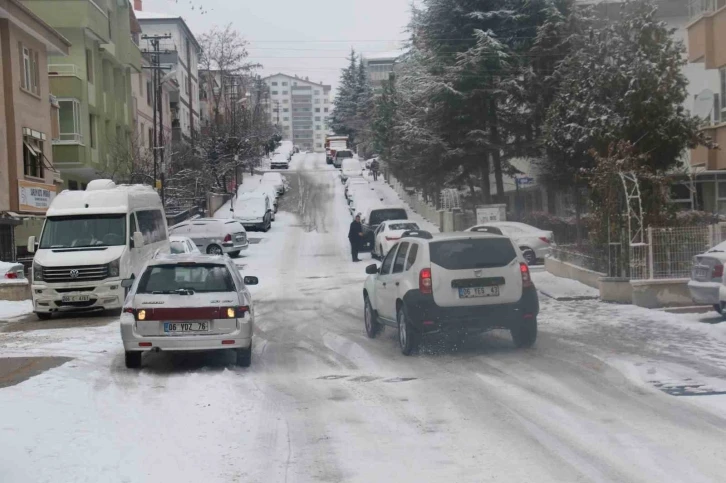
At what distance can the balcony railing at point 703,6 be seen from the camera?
23998 millimetres

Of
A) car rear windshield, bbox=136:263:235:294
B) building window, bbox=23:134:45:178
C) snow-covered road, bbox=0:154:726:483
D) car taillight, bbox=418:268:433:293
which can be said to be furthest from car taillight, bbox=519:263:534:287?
building window, bbox=23:134:45:178

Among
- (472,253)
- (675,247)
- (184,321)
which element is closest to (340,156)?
(675,247)

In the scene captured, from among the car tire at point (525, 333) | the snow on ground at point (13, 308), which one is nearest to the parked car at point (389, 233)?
the snow on ground at point (13, 308)

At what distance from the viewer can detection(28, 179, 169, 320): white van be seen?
18.7m

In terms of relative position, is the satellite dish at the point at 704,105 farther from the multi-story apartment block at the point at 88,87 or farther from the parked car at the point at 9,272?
the multi-story apartment block at the point at 88,87

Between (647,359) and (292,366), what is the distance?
4.74 m

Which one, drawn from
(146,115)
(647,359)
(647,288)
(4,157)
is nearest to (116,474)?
(647,359)

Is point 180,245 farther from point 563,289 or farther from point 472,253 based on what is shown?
point 472,253

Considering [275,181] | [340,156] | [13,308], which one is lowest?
[13,308]

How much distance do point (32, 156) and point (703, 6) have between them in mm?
23560

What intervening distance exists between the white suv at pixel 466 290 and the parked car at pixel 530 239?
53.8 feet

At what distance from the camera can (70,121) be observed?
123 feet

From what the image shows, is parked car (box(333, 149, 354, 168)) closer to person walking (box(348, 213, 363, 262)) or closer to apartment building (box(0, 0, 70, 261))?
apartment building (box(0, 0, 70, 261))

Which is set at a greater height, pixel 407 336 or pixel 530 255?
pixel 530 255
